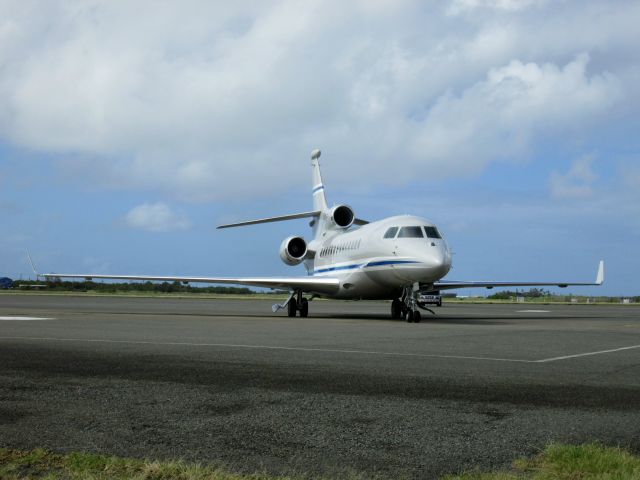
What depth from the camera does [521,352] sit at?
13133mm

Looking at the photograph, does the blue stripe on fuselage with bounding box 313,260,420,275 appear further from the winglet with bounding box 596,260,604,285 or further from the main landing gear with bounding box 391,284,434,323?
the winglet with bounding box 596,260,604,285

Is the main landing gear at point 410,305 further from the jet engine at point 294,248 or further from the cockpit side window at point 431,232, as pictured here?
the jet engine at point 294,248

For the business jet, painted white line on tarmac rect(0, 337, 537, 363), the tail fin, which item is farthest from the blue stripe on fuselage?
painted white line on tarmac rect(0, 337, 537, 363)

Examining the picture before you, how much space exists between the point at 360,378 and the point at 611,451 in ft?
13.7

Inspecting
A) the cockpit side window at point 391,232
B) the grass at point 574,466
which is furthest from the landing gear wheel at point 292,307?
the grass at point 574,466

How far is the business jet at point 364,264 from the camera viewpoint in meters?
25.6

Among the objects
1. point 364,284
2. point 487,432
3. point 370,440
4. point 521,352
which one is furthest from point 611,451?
point 364,284

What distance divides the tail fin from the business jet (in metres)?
3.46

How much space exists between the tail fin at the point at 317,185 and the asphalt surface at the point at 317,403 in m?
28.3

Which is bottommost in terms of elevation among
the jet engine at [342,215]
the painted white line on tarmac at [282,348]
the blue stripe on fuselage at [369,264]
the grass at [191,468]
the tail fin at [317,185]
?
the grass at [191,468]

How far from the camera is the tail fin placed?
41.5 meters

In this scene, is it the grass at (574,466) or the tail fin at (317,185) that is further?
the tail fin at (317,185)

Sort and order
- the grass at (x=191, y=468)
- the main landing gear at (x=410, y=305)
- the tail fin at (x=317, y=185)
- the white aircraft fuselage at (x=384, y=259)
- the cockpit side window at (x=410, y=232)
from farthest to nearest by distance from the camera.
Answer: the tail fin at (x=317, y=185), the cockpit side window at (x=410, y=232), the main landing gear at (x=410, y=305), the white aircraft fuselage at (x=384, y=259), the grass at (x=191, y=468)

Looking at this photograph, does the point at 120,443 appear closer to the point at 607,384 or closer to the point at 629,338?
the point at 607,384
